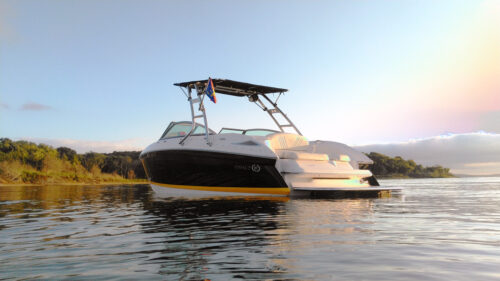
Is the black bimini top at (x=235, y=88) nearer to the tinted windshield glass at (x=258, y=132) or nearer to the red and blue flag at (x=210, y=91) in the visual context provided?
the red and blue flag at (x=210, y=91)

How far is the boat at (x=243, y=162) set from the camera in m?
12.8

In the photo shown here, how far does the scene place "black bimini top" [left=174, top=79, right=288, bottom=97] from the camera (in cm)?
1522

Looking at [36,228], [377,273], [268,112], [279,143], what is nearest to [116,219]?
[36,228]

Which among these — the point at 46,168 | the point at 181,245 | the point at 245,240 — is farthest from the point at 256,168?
the point at 46,168

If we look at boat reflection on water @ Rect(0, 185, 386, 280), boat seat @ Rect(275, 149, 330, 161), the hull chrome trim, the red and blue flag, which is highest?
the red and blue flag

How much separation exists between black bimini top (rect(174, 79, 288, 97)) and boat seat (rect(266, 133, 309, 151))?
266 cm

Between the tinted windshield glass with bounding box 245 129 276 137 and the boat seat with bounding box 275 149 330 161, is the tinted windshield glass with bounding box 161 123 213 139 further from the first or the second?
the boat seat with bounding box 275 149 330 161

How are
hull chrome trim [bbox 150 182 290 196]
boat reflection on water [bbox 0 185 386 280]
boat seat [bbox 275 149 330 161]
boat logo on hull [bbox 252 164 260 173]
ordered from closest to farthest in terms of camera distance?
boat reflection on water [bbox 0 185 386 280] < boat logo on hull [bbox 252 164 260 173] < hull chrome trim [bbox 150 182 290 196] < boat seat [bbox 275 149 330 161]

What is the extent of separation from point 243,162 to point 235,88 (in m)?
4.81

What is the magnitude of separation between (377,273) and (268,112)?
1462 cm

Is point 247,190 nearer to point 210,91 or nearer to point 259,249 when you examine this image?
point 210,91

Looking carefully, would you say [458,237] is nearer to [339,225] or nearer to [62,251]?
[339,225]

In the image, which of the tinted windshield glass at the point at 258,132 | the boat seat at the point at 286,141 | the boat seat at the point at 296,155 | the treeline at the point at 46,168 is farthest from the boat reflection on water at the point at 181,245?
the treeline at the point at 46,168

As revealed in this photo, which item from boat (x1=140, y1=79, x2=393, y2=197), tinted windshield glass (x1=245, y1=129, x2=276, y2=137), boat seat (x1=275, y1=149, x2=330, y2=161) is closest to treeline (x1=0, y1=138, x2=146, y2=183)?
boat (x1=140, y1=79, x2=393, y2=197)
